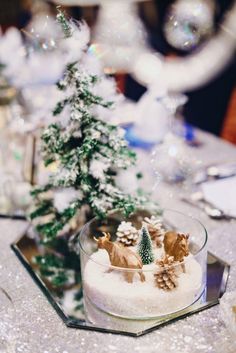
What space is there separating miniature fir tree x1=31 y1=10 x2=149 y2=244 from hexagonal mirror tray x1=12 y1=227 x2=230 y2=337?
0.49ft

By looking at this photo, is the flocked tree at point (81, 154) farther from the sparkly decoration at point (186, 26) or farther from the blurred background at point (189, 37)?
the sparkly decoration at point (186, 26)

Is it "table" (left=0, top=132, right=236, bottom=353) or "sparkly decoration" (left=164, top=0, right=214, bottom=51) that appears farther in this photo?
"sparkly decoration" (left=164, top=0, right=214, bottom=51)

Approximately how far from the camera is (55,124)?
3.55 feet

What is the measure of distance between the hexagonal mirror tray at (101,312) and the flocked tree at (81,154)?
0.05 metres

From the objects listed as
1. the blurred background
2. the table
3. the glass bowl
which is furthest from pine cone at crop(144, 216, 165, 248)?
the blurred background

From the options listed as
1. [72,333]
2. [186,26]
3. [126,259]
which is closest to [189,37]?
[186,26]

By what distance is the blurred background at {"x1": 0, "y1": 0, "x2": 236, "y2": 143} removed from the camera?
1.61m

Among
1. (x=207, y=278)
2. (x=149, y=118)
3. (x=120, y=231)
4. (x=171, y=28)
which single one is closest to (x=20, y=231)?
(x=120, y=231)

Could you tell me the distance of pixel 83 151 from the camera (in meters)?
1.02

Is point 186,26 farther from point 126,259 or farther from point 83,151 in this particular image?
point 126,259

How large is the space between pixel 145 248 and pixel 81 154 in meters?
0.27

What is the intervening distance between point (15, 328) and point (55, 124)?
452 mm

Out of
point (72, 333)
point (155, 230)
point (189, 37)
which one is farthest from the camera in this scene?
point (189, 37)

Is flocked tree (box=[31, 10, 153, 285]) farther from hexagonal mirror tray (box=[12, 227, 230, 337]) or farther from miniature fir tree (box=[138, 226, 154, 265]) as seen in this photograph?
miniature fir tree (box=[138, 226, 154, 265])
